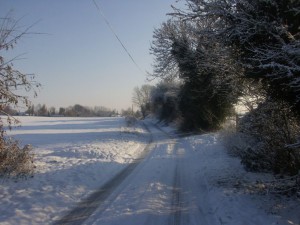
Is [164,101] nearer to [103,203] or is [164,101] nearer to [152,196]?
[152,196]

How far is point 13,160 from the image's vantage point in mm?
13125

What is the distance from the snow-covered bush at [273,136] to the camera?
11.0m

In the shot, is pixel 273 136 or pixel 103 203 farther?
pixel 273 136

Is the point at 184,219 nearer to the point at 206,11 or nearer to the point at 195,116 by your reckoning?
the point at 206,11

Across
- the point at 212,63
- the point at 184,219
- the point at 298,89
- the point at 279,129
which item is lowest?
the point at 184,219

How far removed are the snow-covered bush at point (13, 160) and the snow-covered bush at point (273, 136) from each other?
761 cm

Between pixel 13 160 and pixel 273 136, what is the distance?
8433 millimetres

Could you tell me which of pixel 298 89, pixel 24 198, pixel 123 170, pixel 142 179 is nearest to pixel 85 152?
pixel 123 170

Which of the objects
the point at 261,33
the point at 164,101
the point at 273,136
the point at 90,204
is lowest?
the point at 90,204

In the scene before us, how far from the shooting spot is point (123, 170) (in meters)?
16.7

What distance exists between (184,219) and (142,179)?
514 centimetres

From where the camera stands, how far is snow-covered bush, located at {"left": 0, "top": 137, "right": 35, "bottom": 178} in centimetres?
1284

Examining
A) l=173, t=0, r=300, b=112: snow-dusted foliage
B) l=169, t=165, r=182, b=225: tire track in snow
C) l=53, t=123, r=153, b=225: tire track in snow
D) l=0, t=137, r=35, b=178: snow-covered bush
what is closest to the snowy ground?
l=169, t=165, r=182, b=225: tire track in snow

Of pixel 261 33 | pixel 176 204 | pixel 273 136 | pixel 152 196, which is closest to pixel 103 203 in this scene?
pixel 152 196
